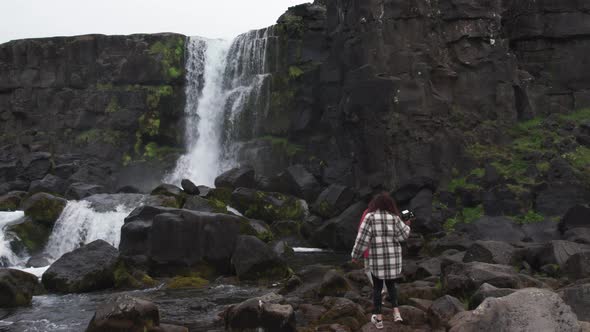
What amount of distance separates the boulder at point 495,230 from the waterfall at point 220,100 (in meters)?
16.9

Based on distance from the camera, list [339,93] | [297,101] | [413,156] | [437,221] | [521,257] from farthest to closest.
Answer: [297,101] < [339,93] < [413,156] < [437,221] < [521,257]

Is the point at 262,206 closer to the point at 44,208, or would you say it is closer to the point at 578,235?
the point at 44,208

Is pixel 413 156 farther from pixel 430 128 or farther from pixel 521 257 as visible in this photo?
pixel 521 257

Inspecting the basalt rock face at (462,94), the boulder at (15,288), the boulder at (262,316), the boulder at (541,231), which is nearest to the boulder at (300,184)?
the basalt rock face at (462,94)

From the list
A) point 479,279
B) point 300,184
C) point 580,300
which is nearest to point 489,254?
point 479,279

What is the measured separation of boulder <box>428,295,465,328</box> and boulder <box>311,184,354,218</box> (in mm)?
14286

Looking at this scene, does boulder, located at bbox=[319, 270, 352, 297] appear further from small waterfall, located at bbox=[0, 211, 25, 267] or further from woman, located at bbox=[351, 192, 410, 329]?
small waterfall, located at bbox=[0, 211, 25, 267]

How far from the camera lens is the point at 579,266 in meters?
12.5

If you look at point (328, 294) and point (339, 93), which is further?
point (339, 93)

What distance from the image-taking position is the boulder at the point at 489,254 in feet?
45.7

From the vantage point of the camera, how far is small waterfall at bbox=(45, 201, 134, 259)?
2112 cm

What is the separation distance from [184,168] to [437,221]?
17.5 metres

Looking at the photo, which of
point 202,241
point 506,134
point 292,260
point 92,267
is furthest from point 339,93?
point 92,267

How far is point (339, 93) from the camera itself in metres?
30.1
